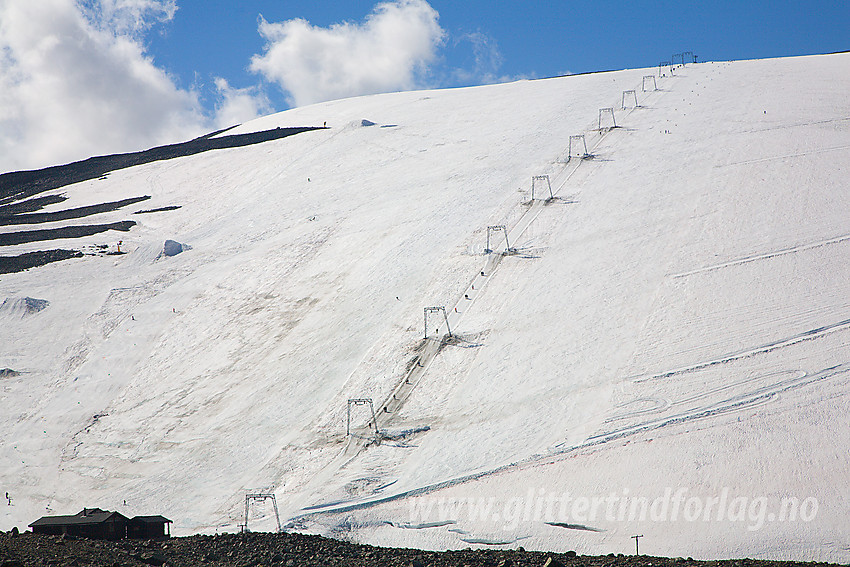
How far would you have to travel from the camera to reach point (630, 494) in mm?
17078

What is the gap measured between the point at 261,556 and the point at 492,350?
1341 centimetres

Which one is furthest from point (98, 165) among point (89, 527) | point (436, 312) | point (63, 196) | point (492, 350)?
point (89, 527)

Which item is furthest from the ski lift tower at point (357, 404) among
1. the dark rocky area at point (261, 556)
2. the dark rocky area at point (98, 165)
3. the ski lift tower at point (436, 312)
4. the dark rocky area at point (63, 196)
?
the dark rocky area at point (98, 165)

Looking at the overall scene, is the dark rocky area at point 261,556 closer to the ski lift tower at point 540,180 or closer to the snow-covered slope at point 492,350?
the snow-covered slope at point 492,350

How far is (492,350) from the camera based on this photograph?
990 inches

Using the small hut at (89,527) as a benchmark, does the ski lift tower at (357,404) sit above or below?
above

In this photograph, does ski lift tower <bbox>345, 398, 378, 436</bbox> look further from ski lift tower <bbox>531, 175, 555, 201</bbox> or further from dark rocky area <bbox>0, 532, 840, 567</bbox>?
ski lift tower <bbox>531, 175, 555, 201</bbox>

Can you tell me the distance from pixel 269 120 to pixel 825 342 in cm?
5968

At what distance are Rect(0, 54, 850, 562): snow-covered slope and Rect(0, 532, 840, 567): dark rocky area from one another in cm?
271

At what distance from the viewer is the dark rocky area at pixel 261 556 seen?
12055 mm

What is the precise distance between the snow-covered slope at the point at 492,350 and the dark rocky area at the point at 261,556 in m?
2.71

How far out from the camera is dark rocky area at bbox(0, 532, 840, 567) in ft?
39.5

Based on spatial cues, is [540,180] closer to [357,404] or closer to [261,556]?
[357,404]

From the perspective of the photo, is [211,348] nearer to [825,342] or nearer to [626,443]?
[626,443]
